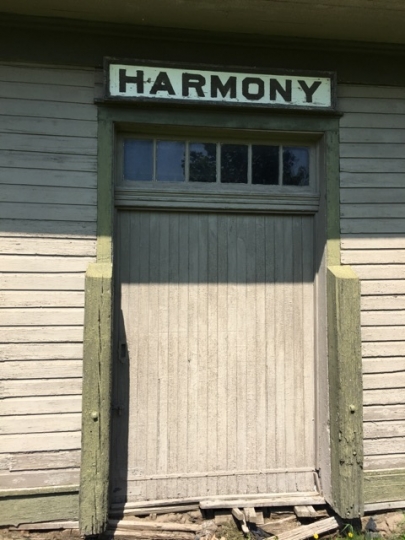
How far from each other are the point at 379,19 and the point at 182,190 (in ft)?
6.20

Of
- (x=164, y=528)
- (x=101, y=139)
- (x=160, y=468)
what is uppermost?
(x=101, y=139)

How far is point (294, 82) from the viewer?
Answer: 3402 millimetres

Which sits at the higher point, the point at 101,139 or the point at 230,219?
the point at 101,139

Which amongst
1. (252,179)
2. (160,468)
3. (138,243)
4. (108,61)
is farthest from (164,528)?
(108,61)

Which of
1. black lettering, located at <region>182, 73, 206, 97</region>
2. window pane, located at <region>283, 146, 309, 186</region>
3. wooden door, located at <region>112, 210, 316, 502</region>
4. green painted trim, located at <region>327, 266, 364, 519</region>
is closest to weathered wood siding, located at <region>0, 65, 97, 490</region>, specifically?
wooden door, located at <region>112, 210, 316, 502</region>

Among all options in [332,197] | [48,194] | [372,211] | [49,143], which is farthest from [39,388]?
[372,211]

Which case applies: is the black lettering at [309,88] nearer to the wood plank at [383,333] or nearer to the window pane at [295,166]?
the window pane at [295,166]

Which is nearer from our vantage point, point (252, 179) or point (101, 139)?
point (101, 139)

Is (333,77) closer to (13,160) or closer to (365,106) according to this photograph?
(365,106)

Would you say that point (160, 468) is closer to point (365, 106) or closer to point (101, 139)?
point (101, 139)

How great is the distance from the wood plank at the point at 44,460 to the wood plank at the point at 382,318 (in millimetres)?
2378

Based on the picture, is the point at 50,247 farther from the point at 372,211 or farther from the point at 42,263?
the point at 372,211

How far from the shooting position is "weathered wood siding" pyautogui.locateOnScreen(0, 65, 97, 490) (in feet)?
10.2

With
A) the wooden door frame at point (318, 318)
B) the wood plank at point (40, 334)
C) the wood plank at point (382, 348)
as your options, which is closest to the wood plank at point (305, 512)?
the wooden door frame at point (318, 318)
